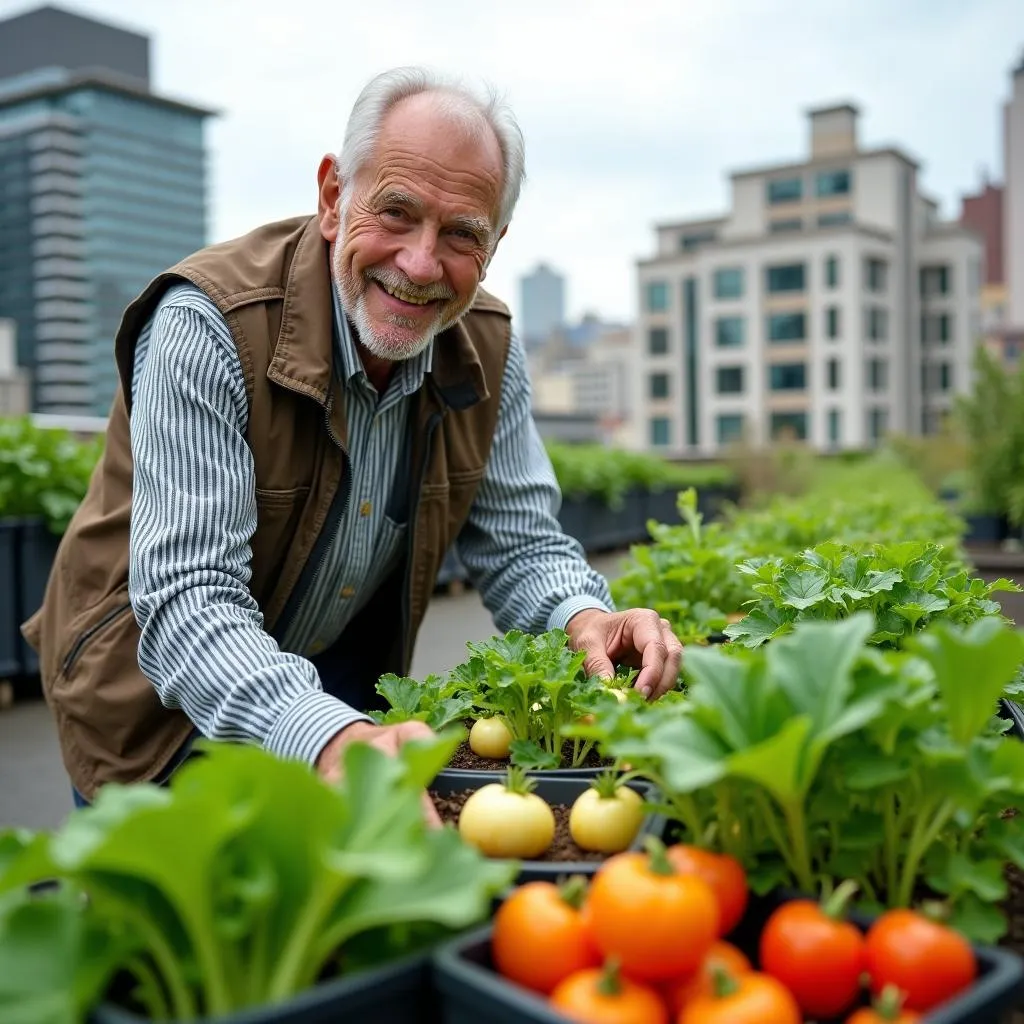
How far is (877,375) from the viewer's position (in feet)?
210

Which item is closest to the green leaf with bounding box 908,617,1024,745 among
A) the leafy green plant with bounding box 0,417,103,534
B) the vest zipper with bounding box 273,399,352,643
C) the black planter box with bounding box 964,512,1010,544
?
the vest zipper with bounding box 273,399,352,643

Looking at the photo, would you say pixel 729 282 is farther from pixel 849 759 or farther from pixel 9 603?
pixel 849 759

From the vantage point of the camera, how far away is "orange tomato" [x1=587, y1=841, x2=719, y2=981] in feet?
3.24

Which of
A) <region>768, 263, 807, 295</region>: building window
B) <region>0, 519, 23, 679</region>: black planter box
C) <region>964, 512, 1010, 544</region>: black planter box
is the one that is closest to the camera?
<region>0, 519, 23, 679</region>: black planter box

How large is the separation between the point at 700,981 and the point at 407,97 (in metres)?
1.66

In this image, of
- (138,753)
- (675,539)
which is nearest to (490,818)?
(138,753)

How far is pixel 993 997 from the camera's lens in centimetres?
96

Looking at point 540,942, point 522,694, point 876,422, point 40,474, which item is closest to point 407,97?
point 522,694

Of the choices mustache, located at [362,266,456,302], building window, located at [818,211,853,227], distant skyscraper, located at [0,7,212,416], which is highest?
distant skyscraper, located at [0,7,212,416]

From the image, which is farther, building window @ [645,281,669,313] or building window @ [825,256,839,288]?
building window @ [645,281,669,313]

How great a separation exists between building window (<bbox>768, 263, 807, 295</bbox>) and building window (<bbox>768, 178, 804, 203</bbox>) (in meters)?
6.56

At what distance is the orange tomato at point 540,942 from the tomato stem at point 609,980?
0.06 metres

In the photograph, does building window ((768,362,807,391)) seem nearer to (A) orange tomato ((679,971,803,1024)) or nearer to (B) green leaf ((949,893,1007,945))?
(B) green leaf ((949,893,1007,945))

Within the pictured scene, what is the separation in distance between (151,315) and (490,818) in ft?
4.37
